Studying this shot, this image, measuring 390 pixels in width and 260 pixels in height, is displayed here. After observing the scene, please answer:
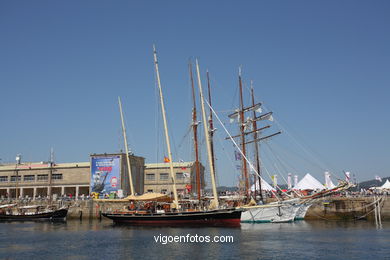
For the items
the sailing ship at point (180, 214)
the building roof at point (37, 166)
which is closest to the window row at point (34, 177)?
the building roof at point (37, 166)

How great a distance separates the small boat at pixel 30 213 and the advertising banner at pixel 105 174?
1173 cm

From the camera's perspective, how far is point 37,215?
80438mm

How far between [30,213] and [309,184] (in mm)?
57289

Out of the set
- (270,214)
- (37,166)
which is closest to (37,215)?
(37,166)

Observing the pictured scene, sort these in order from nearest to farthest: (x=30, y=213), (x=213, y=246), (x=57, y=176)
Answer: (x=213, y=246), (x=30, y=213), (x=57, y=176)

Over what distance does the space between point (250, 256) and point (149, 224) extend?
100 ft

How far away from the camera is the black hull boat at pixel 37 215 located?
79.1 meters

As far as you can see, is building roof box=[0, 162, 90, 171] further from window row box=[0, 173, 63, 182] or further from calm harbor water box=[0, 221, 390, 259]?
Answer: calm harbor water box=[0, 221, 390, 259]

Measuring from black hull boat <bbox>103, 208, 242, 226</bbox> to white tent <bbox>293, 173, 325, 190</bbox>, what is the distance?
27.7 meters

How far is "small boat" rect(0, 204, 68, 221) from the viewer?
260 ft

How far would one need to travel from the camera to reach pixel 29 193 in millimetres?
109375

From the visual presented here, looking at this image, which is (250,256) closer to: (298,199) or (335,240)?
(335,240)

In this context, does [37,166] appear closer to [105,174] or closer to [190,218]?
[105,174]

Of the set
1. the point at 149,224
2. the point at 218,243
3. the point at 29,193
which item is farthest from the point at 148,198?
the point at 29,193
